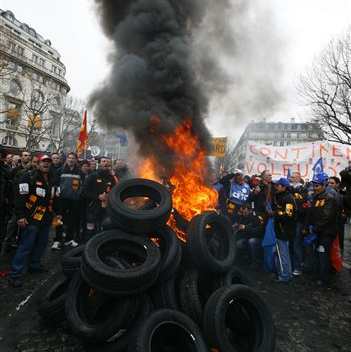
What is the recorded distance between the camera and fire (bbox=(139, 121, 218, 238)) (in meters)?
7.32

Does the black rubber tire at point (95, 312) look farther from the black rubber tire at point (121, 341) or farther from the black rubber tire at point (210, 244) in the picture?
the black rubber tire at point (210, 244)

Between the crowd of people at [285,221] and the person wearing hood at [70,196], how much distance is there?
398 cm

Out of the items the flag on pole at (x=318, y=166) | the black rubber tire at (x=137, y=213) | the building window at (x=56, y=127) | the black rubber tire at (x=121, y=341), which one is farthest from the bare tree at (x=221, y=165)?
the building window at (x=56, y=127)

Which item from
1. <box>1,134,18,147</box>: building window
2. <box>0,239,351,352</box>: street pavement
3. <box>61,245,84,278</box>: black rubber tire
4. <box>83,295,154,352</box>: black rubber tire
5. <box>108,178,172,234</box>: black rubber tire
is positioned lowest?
<box>0,239,351,352</box>: street pavement

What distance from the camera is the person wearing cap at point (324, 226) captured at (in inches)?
272

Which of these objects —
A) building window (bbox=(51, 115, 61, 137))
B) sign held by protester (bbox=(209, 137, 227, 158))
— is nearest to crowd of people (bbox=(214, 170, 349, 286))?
sign held by protester (bbox=(209, 137, 227, 158))

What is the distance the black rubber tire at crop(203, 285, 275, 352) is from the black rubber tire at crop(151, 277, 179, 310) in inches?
21.3

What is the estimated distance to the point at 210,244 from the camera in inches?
222

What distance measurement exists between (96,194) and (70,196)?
762mm

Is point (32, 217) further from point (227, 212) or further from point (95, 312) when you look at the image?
point (227, 212)

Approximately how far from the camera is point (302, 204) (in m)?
8.02

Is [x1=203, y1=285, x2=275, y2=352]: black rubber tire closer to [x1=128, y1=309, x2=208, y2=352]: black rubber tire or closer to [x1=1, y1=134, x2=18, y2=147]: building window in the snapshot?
[x1=128, y1=309, x2=208, y2=352]: black rubber tire

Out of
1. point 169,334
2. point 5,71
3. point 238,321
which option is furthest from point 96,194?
point 5,71

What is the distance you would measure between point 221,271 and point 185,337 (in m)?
1.48
